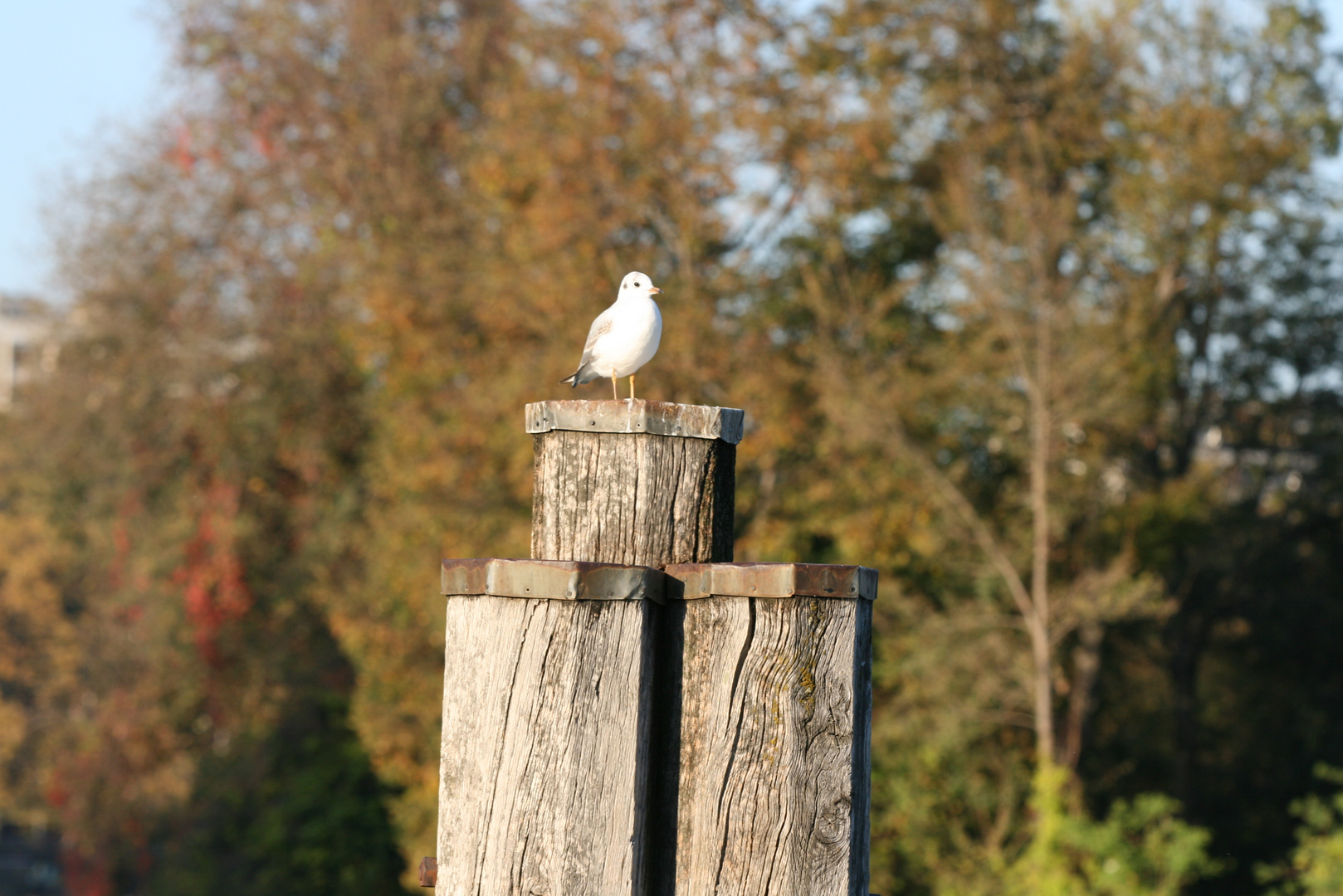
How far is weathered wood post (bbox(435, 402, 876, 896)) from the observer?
161cm

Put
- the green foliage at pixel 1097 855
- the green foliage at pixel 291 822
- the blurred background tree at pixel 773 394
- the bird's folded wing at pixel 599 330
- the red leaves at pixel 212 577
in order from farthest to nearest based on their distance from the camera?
1. the red leaves at pixel 212 577
2. the green foliage at pixel 291 822
3. the blurred background tree at pixel 773 394
4. the green foliage at pixel 1097 855
5. the bird's folded wing at pixel 599 330

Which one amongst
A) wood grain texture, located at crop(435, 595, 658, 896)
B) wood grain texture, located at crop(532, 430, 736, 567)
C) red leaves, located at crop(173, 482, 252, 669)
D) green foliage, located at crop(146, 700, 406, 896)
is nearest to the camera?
wood grain texture, located at crop(435, 595, 658, 896)

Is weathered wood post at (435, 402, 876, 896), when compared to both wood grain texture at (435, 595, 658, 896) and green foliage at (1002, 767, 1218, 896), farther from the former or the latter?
green foliage at (1002, 767, 1218, 896)

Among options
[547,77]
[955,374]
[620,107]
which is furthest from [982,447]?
[547,77]

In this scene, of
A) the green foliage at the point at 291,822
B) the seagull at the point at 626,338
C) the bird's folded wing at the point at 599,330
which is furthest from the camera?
the green foliage at the point at 291,822

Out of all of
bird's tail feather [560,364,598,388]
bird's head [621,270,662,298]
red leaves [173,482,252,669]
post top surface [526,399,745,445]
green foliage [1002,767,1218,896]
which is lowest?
green foliage [1002,767,1218,896]

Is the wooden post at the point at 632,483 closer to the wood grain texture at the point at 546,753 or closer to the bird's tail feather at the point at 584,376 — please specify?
the wood grain texture at the point at 546,753

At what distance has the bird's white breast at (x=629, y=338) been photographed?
2771mm

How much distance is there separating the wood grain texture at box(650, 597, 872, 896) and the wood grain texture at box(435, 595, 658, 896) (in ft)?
0.26

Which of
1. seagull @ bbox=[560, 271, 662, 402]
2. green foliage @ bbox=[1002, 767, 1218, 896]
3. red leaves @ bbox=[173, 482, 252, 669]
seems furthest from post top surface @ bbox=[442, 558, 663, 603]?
red leaves @ bbox=[173, 482, 252, 669]

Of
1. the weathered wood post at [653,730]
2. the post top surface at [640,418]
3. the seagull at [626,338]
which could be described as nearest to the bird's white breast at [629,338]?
the seagull at [626,338]

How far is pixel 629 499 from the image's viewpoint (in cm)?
180

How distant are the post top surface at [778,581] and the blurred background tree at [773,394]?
1127 cm

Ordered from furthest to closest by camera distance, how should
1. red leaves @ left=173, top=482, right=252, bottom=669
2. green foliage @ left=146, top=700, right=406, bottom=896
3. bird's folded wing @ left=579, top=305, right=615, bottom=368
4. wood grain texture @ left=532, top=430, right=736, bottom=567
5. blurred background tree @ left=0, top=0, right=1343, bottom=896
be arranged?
1. red leaves @ left=173, top=482, right=252, bottom=669
2. green foliage @ left=146, top=700, right=406, bottom=896
3. blurred background tree @ left=0, top=0, right=1343, bottom=896
4. bird's folded wing @ left=579, top=305, right=615, bottom=368
5. wood grain texture @ left=532, top=430, right=736, bottom=567
